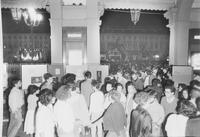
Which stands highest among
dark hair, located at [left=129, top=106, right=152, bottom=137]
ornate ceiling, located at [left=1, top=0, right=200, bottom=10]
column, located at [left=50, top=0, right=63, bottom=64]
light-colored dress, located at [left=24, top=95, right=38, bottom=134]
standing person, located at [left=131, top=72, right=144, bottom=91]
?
ornate ceiling, located at [left=1, top=0, right=200, bottom=10]

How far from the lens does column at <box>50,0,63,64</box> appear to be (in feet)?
38.3

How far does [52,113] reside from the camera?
16.0ft

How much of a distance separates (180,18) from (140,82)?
5.05 metres

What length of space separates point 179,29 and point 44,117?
30.7ft

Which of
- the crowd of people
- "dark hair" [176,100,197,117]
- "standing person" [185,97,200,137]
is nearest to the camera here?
"standing person" [185,97,200,137]

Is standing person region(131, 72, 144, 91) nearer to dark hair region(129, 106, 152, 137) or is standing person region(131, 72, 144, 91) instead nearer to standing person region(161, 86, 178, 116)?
standing person region(161, 86, 178, 116)

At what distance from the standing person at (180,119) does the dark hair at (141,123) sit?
0.27 m

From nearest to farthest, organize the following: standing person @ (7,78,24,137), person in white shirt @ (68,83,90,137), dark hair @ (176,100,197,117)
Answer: dark hair @ (176,100,197,117) → person in white shirt @ (68,83,90,137) → standing person @ (7,78,24,137)

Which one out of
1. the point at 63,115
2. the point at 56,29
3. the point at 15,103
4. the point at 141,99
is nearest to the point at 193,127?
the point at 141,99

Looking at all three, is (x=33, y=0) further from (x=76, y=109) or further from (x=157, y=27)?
(x=157, y=27)

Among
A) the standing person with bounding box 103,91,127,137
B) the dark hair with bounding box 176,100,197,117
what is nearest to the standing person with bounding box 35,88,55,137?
the standing person with bounding box 103,91,127,137

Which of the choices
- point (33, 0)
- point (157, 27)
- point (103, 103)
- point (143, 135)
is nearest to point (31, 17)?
point (33, 0)

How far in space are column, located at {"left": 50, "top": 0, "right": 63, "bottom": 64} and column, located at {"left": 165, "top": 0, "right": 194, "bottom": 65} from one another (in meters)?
4.86

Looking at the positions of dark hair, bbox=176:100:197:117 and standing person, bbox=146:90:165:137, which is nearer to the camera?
dark hair, bbox=176:100:197:117
